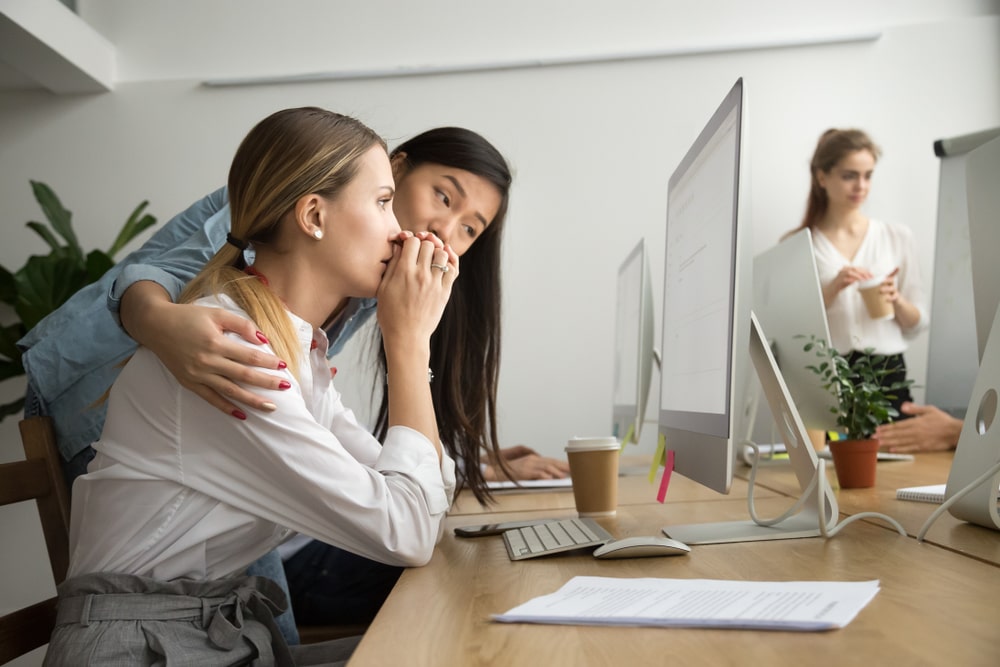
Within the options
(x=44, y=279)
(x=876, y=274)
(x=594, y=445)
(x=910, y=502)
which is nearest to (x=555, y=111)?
(x=876, y=274)

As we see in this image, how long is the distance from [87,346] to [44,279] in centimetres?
220

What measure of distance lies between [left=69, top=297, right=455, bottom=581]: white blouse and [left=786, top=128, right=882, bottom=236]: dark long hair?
2928mm

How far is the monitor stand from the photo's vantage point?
1.01 meters

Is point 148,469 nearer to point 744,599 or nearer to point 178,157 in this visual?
point 744,599

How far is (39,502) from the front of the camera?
3.67 ft

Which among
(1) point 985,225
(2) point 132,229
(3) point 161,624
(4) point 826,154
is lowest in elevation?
(3) point 161,624

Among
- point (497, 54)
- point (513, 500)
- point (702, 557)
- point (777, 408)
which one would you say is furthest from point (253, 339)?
point (497, 54)

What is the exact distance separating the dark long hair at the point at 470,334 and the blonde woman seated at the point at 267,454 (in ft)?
1.43

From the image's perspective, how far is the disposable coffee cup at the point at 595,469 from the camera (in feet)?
4.26

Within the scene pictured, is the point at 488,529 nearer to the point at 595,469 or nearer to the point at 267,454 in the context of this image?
the point at 595,469

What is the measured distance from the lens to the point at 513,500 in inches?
64.9

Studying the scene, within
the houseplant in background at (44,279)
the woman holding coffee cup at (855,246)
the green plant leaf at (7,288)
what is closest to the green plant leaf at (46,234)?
the houseplant in background at (44,279)

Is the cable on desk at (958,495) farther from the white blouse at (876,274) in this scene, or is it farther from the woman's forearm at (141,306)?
the white blouse at (876,274)

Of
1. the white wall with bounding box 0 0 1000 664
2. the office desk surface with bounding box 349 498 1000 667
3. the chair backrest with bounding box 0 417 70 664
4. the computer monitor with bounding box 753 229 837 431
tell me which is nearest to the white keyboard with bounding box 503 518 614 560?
the office desk surface with bounding box 349 498 1000 667
